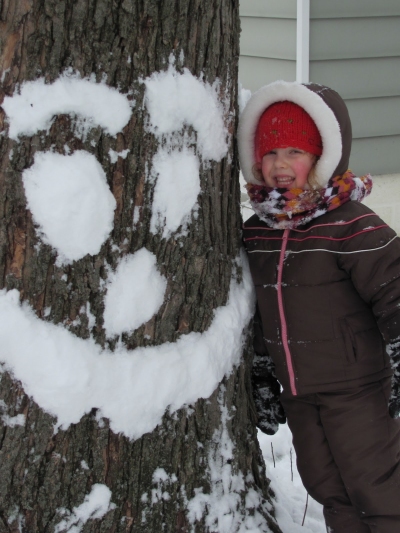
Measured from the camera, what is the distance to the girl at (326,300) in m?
2.01

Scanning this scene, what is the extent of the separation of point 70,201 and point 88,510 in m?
0.89

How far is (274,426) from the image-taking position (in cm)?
229

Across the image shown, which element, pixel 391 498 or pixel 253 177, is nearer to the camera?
pixel 391 498

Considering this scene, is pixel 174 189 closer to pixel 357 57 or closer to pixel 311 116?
pixel 311 116

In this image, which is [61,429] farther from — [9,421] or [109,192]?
[109,192]

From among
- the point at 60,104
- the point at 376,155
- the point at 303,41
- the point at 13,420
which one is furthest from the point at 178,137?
the point at 376,155

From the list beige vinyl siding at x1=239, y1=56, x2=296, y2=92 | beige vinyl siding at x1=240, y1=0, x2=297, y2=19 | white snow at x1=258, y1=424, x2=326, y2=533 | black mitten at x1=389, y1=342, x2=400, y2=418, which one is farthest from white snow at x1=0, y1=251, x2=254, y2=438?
beige vinyl siding at x1=240, y1=0, x2=297, y2=19

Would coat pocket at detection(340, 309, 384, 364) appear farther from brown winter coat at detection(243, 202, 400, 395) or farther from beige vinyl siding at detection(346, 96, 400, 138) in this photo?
beige vinyl siding at detection(346, 96, 400, 138)

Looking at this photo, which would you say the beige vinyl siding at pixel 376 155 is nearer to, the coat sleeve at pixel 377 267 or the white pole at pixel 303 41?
the white pole at pixel 303 41

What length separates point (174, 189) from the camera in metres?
1.70

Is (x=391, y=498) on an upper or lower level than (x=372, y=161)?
lower

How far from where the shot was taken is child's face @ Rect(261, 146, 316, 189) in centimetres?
212

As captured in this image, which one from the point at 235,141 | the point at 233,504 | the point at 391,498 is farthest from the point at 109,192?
the point at 391,498

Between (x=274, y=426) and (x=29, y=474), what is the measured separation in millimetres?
1002
